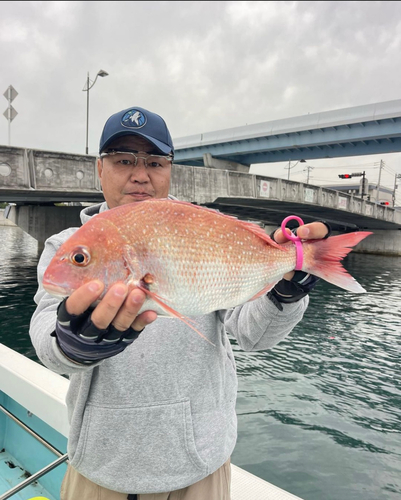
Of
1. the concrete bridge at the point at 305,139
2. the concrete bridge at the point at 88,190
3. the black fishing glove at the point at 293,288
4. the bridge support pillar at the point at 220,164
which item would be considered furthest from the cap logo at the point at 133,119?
the bridge support pillar at the point at 220,164

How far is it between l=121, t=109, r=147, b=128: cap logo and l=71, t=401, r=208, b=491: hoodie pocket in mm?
1688

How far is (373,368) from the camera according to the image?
30.4ft

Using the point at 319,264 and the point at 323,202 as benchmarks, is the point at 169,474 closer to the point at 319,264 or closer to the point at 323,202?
the point at 319,264

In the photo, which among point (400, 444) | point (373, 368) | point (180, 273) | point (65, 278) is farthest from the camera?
A: point (373, 368)

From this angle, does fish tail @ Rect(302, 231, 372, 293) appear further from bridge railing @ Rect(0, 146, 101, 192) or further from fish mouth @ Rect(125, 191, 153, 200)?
bridge railing @ Rect(0, 146, 101, 192)

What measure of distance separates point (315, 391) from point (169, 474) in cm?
678

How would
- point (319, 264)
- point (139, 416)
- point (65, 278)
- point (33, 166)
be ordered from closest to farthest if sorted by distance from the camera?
point (65, 278), point (139, 416), point (319, 264), point (33, 166)

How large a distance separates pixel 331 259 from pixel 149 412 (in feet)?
4.54

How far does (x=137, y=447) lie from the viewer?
194 cm

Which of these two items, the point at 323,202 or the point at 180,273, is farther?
the point at 323,202

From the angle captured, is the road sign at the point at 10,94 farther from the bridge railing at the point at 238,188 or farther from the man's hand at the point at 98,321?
the man's hand at the point at 98,321

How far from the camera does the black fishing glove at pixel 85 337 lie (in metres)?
1.60

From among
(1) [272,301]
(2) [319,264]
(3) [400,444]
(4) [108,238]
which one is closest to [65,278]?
(4) [108,238]

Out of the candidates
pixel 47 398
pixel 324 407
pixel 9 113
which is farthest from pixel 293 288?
pixel 9 113
